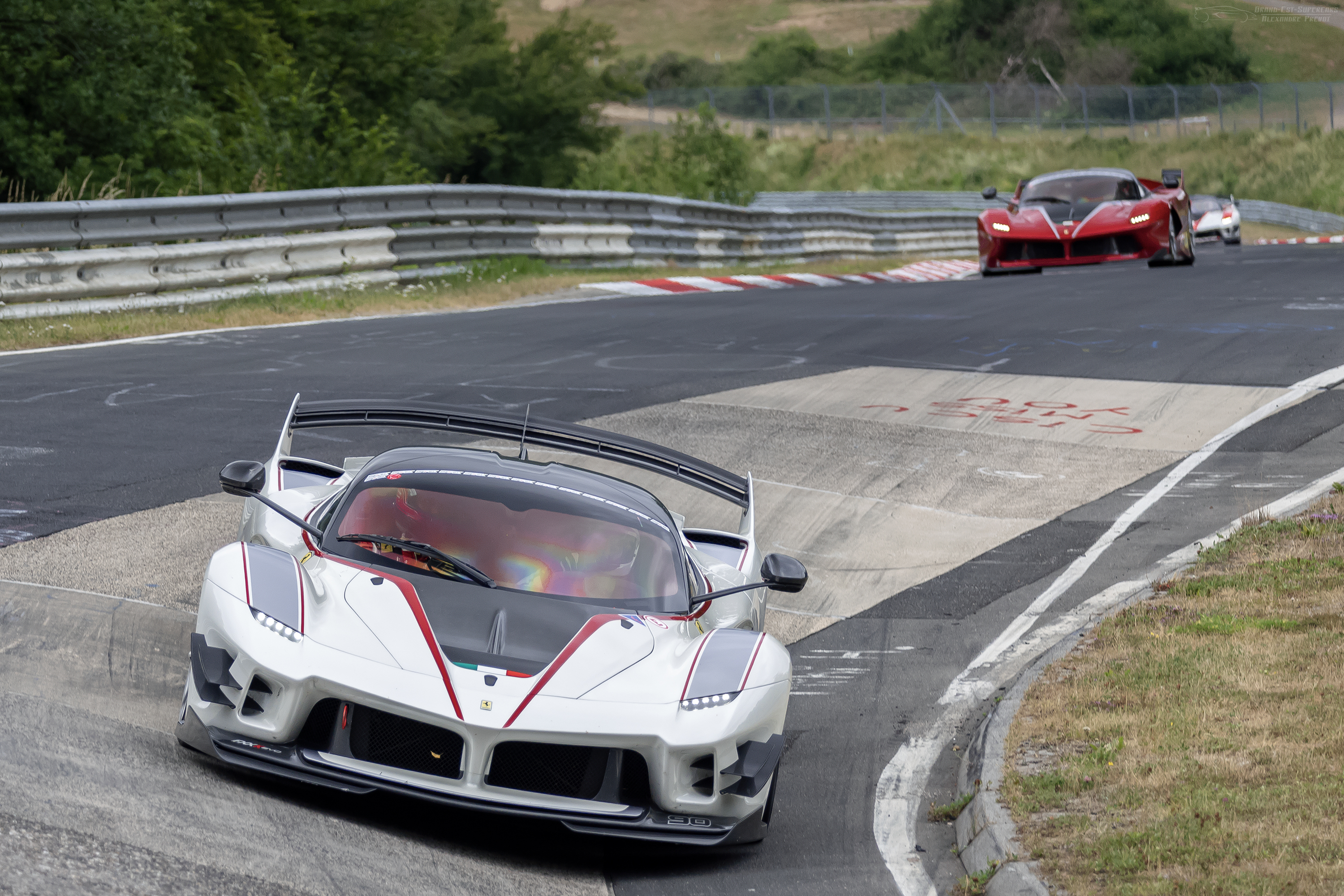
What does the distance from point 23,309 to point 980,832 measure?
12299 millimetres

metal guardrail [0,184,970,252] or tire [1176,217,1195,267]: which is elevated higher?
metal guardrail [0,184,970,252]

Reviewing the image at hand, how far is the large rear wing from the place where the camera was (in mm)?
6172

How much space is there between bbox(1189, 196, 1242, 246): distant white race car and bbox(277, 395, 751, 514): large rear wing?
32.7m

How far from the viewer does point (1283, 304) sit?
18.2 meters

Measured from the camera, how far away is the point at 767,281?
23.6 m

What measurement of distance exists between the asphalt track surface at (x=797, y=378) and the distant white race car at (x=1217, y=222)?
1439 centimetres

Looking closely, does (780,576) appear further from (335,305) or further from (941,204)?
(941,204)

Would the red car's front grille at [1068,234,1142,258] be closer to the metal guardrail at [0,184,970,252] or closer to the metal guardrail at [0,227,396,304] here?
the metal guardrail at [0,184,970,252]

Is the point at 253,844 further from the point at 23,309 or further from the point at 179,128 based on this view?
the point at 179,128

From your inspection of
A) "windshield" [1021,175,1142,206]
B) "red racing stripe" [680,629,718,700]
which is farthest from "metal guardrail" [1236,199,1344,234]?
"red racing stripe" [680,629,718,700]

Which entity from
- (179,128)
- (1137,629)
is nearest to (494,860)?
(1137,629)

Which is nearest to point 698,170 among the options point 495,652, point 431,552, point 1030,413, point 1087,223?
point 1087,223

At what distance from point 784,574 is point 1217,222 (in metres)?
33.5

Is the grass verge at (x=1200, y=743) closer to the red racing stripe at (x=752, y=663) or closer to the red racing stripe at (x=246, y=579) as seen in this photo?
the red racing stripe at (x=752, y=663)
